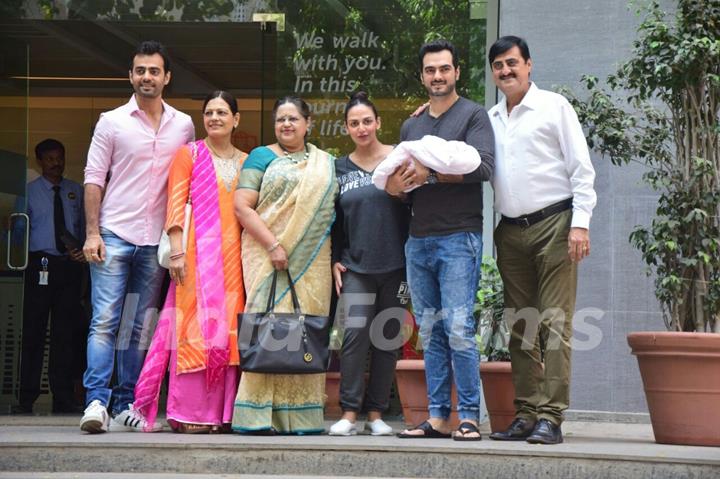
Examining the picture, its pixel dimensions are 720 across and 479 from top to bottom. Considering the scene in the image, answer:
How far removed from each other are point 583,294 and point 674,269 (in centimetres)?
115

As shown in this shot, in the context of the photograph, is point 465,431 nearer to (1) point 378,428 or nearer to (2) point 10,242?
(1) point 378,428

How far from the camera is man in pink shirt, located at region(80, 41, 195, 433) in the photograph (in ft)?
19.8

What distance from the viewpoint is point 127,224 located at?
20.1ft

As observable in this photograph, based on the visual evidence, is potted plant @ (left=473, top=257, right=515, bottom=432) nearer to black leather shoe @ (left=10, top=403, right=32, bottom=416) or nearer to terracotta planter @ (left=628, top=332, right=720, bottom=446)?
terracotta planter @ (left=628, top=332, right=720, bottom=446)

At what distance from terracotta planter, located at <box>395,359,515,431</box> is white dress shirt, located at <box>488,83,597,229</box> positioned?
90 centimetres

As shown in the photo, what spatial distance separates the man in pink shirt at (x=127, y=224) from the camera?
6.04m

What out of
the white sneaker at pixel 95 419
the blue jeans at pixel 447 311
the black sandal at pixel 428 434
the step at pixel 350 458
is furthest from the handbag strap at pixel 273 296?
the white sneaker at pixel 95 419

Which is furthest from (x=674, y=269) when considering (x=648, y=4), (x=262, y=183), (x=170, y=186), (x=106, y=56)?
(x=106, y=56)

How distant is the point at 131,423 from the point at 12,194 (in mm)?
2323

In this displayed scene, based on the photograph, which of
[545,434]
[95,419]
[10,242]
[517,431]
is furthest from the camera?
[10,242]

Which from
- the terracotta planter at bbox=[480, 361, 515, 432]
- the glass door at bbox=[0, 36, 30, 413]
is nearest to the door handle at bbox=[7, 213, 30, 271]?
the glass door at bbox=[0, 36, 30, 413]

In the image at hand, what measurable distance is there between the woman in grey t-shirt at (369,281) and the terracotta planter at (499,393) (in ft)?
1.64

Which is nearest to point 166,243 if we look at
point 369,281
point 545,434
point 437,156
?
point 369,281

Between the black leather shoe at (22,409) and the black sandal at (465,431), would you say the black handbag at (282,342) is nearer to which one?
the black sandal at (465,431)
